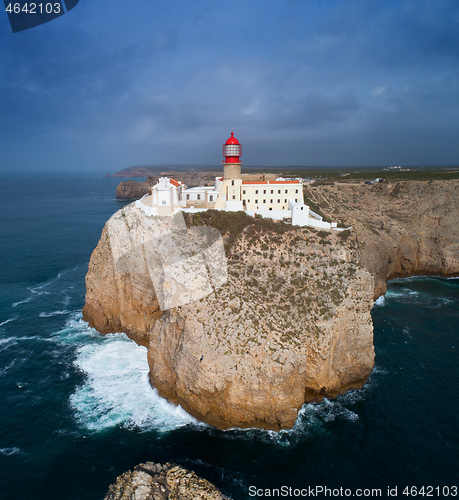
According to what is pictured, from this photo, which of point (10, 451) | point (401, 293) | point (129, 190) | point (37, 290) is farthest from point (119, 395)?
point (129, 190)

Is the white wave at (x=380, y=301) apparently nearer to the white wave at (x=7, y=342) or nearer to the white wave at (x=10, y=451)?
the white wave at (x=10, y=451)

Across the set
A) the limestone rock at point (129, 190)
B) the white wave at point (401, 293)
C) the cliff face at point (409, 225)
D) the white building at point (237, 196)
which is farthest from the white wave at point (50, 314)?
the limestone rock at point (129, 190)

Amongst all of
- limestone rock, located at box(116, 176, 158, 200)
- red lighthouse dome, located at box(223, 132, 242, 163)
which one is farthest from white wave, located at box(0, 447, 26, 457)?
limestone rock, located at box(116, 176, 158, 200)

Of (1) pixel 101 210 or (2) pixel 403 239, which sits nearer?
(2) pixel 403 239

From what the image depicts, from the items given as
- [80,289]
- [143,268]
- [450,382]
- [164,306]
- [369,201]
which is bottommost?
[450,382]

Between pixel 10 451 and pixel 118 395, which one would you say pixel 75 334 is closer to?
pixel 118 395

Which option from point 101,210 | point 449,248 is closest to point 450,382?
point 449,248

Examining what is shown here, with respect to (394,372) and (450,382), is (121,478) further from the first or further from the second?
(450,382)
